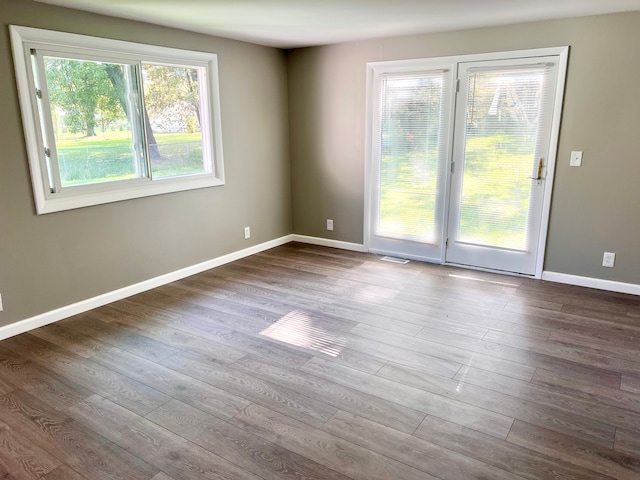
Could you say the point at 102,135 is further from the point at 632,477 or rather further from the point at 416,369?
the point at 632,477

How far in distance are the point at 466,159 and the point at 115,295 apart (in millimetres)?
3409

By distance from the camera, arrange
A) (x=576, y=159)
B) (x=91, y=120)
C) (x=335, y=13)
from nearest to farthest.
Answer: (x=335, y=13)
(x=91, y=120)
(x=576, y=159)

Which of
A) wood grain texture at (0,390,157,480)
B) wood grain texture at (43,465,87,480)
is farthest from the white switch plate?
wood grain texture at (43,465,87,480)

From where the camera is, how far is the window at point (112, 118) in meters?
3.12

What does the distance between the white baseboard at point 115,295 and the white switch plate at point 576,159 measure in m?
3.25

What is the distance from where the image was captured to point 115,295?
3762mm

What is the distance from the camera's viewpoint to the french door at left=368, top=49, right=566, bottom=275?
3973 mm

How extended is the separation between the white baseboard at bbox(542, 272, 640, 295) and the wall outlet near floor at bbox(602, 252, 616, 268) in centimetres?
15

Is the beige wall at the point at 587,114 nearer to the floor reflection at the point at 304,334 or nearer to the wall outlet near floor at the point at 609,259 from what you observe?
the wall outlet near floor at the point at 609,259

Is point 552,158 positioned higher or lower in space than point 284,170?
higher

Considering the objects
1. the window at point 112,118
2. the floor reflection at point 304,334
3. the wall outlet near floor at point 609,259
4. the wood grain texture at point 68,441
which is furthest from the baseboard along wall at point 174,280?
the floor reflection at point 304,334

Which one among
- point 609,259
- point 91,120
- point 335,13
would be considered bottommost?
point 609,259

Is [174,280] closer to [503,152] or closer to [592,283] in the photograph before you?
[503,152]

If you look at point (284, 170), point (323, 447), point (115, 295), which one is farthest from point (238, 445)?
point (284, 170)
